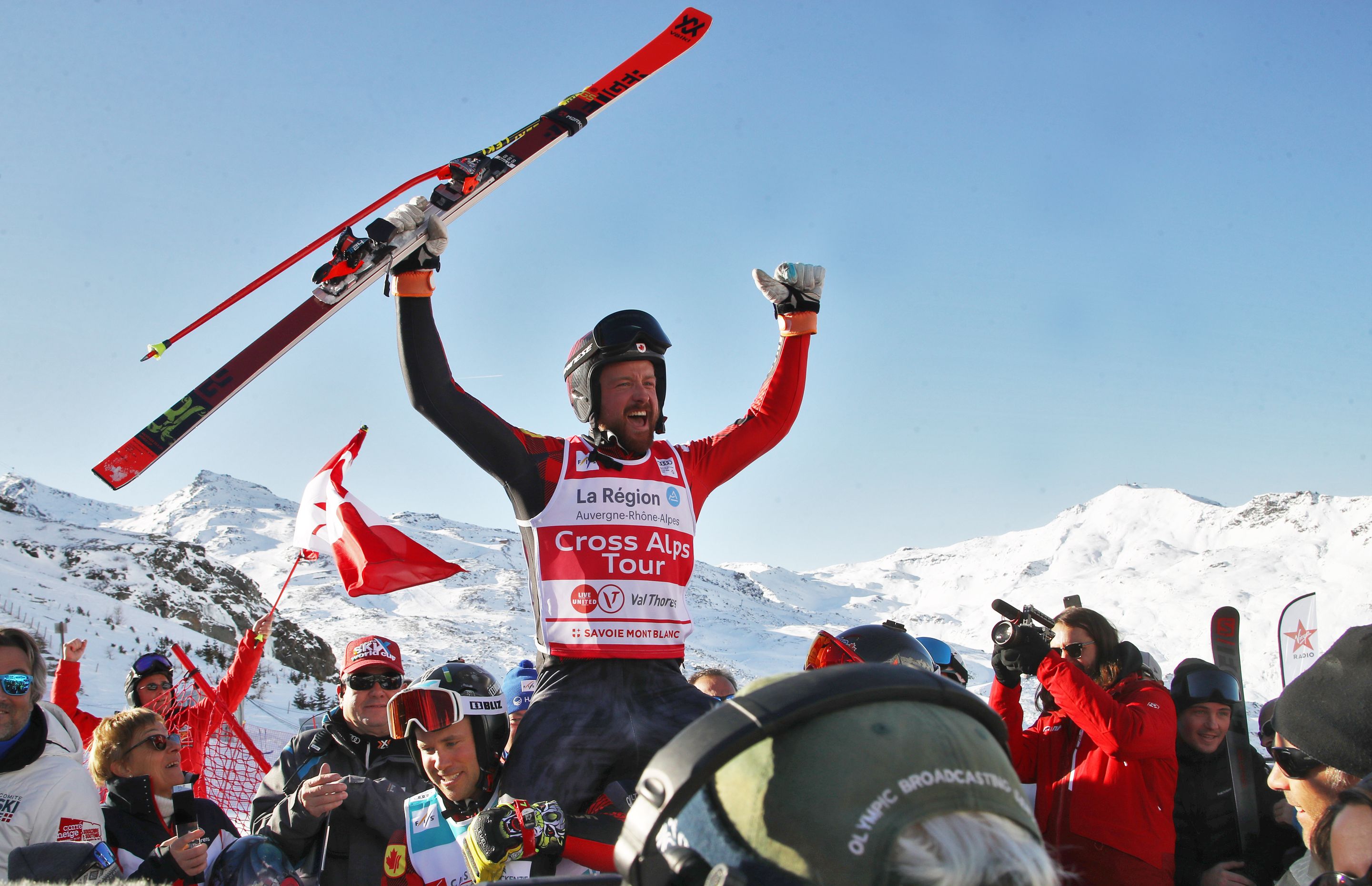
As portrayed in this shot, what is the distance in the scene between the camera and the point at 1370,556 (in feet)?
373

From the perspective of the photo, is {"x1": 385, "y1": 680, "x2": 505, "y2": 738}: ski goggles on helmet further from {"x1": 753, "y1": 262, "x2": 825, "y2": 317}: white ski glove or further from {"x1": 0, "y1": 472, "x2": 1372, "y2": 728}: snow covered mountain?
{"x1": 0, "y1": 472, "x2": 1372, "y2": 728}: snow covered mountain

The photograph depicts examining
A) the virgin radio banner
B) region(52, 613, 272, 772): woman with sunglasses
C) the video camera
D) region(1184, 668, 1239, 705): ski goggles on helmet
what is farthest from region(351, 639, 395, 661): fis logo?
the virgin radio banner

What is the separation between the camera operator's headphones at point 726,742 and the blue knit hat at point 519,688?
5.04m

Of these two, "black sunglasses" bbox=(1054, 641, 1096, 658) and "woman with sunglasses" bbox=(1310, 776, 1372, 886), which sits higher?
"black sunglasses" bbox=(1054, 641, 1096, 658)

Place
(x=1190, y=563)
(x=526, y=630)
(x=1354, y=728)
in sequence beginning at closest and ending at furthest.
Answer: (x=1354, y=728), (x=526, y=630), (x=1190, y=563)

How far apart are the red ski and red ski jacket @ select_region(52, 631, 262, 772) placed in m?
2.77

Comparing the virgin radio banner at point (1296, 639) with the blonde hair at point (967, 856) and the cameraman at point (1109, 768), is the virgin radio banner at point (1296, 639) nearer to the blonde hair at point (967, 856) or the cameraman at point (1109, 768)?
the cameraman at point (1109, 768)

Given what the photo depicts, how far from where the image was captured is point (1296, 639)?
18.5 ft

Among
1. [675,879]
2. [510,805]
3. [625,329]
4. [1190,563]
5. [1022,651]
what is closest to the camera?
[675,879]

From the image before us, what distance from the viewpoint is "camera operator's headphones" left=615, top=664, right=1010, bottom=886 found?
98cm

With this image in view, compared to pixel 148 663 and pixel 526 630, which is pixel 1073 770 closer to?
pixel 148 663

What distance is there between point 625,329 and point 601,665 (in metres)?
1.23

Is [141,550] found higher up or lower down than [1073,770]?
higher up

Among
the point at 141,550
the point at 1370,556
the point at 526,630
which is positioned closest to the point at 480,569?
the point at 526,630
